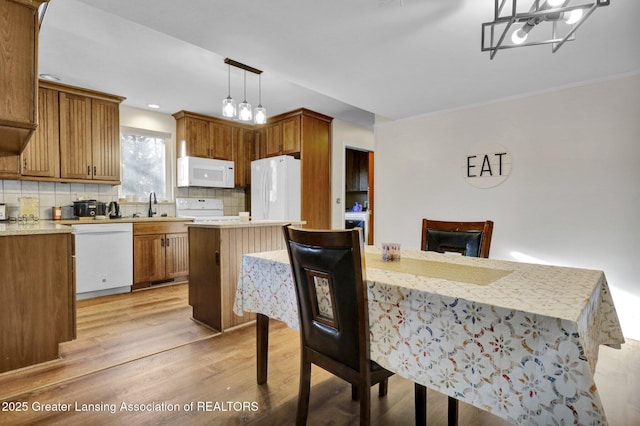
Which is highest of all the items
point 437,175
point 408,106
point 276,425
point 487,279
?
point 408,106

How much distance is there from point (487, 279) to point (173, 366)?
1.91 metres

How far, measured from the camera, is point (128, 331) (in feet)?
8.53

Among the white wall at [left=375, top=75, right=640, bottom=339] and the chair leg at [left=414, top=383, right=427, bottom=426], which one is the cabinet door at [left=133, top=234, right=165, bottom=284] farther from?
the chair leg at [left=414, top=383, right=427, bottom=426]

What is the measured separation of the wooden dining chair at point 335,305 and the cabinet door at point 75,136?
357 cm

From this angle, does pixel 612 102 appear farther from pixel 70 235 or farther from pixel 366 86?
pixel 70 235

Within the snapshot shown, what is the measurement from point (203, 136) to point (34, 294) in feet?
9.96

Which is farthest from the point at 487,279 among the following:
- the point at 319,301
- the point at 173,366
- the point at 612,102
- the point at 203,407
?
the point at 612,102

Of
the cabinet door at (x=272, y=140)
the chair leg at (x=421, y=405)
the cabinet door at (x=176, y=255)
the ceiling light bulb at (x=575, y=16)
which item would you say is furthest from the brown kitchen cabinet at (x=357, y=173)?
the chair leg at (x=421, y=405)

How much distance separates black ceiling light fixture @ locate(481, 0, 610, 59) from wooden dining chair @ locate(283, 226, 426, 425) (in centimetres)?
112

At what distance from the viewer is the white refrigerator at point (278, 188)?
4.33 m

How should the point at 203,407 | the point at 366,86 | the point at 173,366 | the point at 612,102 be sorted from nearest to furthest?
the point at 203,407
the point at 173,366
the point at 612,102
the point at 366,86

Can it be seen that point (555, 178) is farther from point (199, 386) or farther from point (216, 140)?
point (216, 140)

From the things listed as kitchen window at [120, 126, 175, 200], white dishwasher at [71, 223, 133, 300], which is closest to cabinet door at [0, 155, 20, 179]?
white dishwasher at [71, 223, 133, 300]

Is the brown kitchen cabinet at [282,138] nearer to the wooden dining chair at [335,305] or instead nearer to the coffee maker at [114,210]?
the coffee maker at [114,210]
